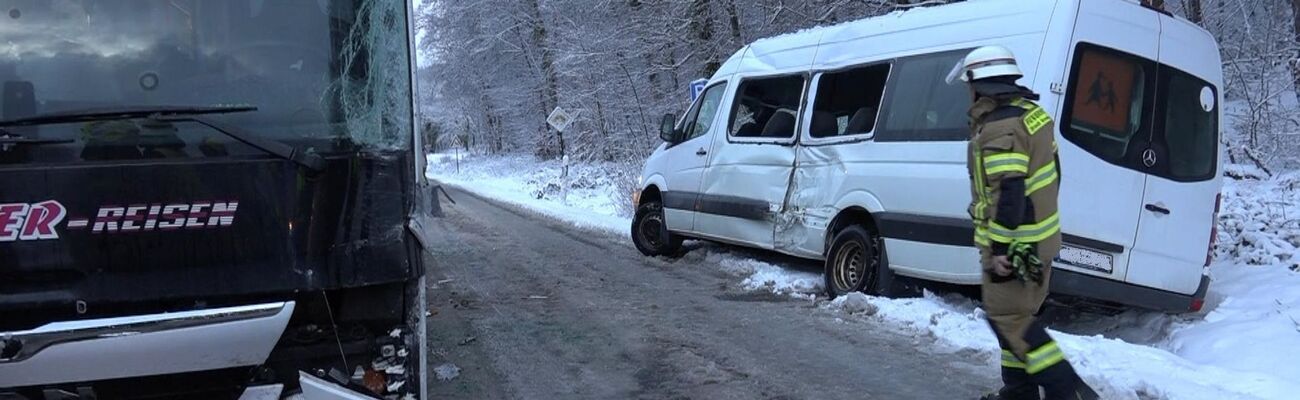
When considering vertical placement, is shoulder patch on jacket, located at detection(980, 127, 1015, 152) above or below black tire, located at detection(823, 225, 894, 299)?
above

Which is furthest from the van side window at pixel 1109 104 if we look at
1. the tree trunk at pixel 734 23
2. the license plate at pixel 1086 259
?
the tree trunk at pixel 734 23

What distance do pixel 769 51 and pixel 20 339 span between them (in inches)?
286

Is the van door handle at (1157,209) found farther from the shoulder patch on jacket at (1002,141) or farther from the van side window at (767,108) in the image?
the van side window at (767,108)

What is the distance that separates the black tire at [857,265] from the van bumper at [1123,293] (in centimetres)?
143

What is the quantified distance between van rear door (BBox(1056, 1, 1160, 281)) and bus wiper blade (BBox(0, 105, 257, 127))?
16.4ft

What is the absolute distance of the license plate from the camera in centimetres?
578

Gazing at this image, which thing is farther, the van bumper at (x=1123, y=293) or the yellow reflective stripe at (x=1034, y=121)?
the van bumper at (x=1123, y=293)

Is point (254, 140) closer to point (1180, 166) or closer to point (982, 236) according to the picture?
point (982, 236)

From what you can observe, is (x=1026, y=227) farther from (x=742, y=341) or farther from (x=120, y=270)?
(x=120, y=270)

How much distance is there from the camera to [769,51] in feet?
29.6

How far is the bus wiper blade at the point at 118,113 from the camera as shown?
298 centimetres

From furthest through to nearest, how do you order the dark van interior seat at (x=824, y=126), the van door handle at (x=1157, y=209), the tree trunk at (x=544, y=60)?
1. the tree trunk at (x=544, y=60)
2. the dark van interior seat at (x=824, y=126)
3. the van door handle at (x=1157, y=209)

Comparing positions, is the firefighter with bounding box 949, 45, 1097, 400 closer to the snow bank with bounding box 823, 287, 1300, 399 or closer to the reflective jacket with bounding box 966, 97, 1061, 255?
the reflective jacket with bounding box 966, 97, 1061, 255

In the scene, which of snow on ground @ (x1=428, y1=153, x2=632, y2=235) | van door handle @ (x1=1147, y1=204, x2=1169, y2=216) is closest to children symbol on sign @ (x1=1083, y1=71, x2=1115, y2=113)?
van door handle @ (x1=1147, y1=204, x2=1169, y2=216)
